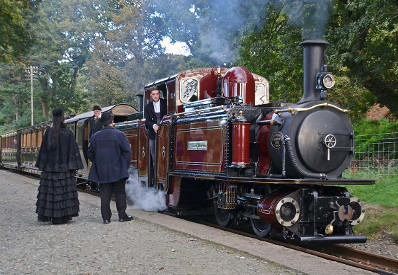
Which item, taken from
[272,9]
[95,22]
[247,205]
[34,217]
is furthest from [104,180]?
[95,22]

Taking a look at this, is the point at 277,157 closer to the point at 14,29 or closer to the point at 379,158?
the point at 379,158

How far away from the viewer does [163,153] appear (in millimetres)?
9617

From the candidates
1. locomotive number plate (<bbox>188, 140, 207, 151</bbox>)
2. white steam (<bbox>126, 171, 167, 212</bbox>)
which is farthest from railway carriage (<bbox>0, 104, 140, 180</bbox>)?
locomotive number plate (<bbox>188, 140, 207, 151</bbox>)

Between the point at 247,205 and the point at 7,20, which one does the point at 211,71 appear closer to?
the point at 247,205

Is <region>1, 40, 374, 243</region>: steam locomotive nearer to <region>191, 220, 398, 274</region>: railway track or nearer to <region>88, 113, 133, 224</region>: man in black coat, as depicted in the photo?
<region>191, 220, 398, 274</region>: railway track

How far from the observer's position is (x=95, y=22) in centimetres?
4841

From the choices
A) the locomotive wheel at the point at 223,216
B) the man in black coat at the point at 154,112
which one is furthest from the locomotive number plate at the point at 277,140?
the man in black coat at the point at 154,112

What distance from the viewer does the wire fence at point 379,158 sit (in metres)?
11.4

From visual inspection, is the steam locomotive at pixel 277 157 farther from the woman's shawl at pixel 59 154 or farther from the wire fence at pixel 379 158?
the wire fence at pixel 379 158

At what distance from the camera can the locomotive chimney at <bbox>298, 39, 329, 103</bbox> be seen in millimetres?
6941

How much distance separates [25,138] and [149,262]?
22438 mm

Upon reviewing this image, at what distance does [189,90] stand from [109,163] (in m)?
2.12

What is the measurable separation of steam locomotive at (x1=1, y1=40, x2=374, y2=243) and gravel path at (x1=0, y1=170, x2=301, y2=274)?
3.85ft

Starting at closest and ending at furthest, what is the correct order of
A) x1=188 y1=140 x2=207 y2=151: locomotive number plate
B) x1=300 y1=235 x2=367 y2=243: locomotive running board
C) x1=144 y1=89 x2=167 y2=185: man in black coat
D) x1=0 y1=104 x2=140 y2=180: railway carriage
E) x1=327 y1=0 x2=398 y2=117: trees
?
x1=300 y1=235 x2=367 y2=243: locomotive running board → x1=188 y1=140 x2=207 y2=151: locomotive number plate → x1=144 y1=89 x2=167 y2=185: man in black coat → x1=327 y1=0 x2=398 y2=117: trees → x1=0 y1=104 x2=140 y2=180: railway carriage
